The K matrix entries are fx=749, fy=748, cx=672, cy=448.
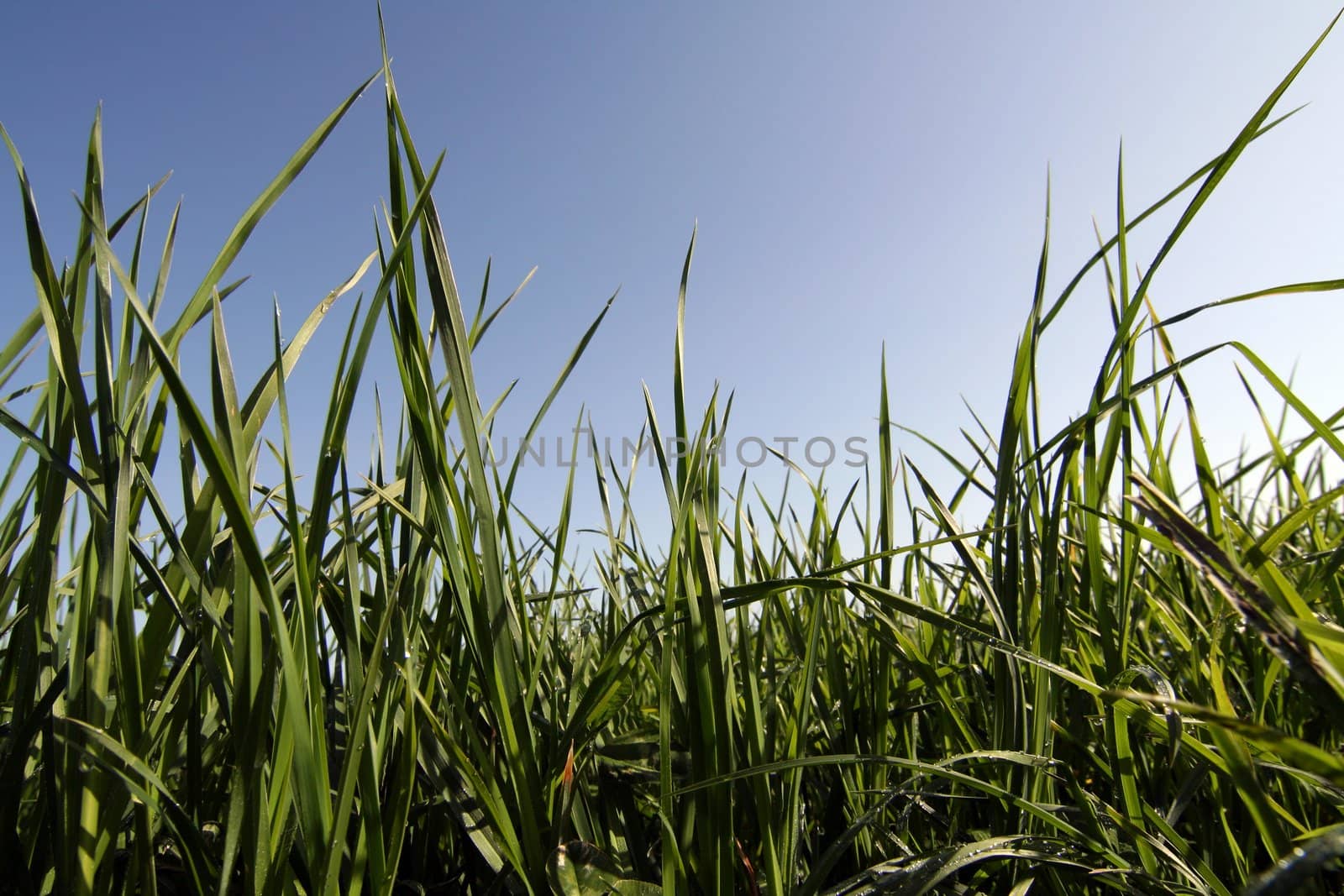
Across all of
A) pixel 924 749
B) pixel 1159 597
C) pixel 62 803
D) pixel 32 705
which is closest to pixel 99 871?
pixel 62 803

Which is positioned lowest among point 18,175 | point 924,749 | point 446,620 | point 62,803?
point 924,749

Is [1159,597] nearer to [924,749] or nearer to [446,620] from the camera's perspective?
[924,749]

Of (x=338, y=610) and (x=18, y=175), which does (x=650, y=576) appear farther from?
(x=18, y=175)

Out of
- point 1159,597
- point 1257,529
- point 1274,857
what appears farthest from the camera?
point 1257,529

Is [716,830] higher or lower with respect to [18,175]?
lower

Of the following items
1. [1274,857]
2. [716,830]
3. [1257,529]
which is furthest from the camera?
[1257,529]

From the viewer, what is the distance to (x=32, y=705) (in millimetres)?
684

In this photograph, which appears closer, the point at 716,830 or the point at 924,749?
the point at 716,830

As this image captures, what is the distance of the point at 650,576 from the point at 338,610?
0.47 m

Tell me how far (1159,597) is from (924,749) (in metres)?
0.54

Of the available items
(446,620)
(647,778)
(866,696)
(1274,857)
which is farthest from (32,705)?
(1274,857)

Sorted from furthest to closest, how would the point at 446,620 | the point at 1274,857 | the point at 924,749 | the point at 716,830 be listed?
the point at 924,749, the point at 446,620, the point at 716,830, the point at 1274,857

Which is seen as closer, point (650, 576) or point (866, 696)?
point (866, 696)

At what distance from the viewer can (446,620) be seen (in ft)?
2.33
